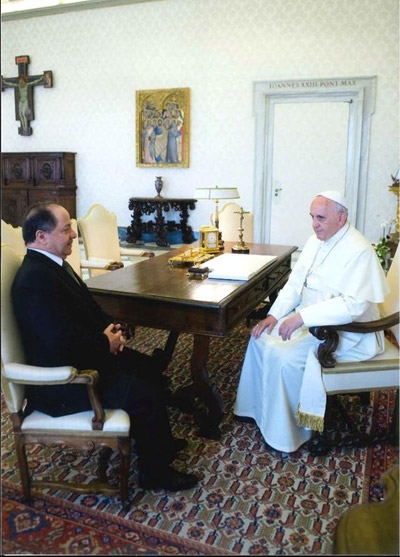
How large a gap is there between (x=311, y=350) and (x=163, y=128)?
630 centimetres

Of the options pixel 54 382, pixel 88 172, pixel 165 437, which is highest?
pixel 88 172

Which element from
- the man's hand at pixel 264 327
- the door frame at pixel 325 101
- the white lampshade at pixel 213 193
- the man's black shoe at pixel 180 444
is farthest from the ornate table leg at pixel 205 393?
the door frame at pixel 325 101

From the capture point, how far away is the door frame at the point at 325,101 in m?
7.02

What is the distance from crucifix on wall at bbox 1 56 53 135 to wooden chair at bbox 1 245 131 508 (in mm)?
7719

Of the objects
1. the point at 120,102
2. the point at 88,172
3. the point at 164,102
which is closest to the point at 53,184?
the point at 88,172

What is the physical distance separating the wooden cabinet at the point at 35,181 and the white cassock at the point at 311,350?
6.65 m

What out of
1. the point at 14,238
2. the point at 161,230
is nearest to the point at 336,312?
the point at 14,238

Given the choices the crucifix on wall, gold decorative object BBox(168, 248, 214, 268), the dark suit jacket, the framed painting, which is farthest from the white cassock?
the crucifix on wall

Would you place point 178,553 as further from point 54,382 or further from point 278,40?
point 278,40

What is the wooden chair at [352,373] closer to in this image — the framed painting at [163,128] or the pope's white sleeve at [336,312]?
the pope's white sleeve at [336,312]

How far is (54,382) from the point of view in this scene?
6.54ft

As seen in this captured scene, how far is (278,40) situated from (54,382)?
6.77 meters

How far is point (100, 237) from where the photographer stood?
184 inches

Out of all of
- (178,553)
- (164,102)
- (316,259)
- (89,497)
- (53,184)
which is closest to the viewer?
(178,553)
